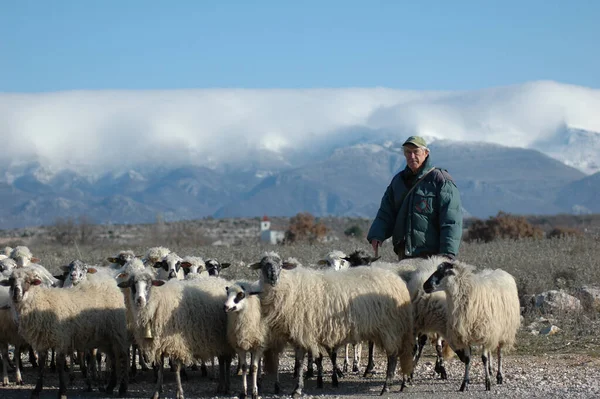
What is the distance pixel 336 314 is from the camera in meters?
13.5

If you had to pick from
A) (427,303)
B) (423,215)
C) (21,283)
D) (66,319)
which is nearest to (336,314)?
(427,303)

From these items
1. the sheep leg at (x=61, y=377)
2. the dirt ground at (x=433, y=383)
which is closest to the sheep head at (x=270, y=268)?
the dirt ground at (x=433, y=383)

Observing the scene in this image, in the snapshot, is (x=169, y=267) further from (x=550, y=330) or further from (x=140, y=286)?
(x=550, y=330)

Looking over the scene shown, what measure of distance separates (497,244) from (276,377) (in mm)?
19337

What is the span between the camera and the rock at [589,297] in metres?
20.0

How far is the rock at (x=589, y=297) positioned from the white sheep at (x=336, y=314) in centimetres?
780

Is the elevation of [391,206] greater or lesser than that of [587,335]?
greater

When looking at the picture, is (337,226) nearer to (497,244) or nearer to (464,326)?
(497,244)

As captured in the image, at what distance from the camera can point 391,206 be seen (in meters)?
15.0

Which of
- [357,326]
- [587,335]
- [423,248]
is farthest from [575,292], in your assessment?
[357,326]

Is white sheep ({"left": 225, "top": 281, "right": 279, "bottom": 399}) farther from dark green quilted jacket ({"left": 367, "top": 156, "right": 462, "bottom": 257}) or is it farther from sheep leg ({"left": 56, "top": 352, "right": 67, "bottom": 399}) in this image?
dark green quilted jacket ({"left": 367, "top": 156, "right": 462, "bottom": 257})

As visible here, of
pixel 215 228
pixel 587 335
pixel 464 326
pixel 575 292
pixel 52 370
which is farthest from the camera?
pixel 215 228

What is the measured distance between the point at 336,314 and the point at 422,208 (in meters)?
2.24

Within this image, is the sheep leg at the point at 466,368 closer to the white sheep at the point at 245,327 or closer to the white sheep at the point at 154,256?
the white sheep at the point at 245,327
